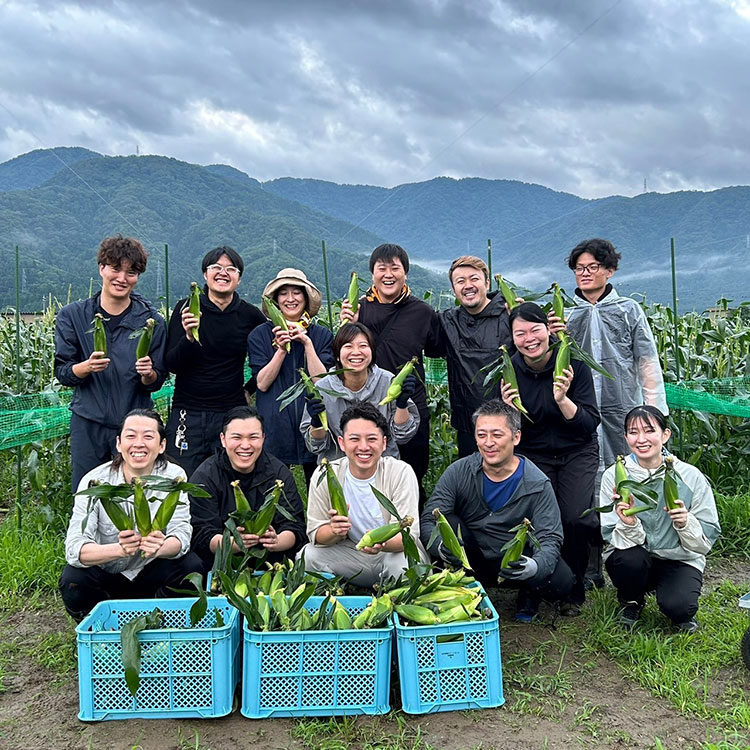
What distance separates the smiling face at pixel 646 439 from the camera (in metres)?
4.19

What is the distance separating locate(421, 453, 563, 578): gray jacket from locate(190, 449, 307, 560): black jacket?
79 cm

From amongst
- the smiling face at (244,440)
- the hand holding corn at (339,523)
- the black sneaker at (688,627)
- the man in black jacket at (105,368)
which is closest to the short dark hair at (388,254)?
the smiling face at (244,440)

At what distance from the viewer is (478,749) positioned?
10.3 ft

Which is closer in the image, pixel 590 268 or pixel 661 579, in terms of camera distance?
pixel 661 579

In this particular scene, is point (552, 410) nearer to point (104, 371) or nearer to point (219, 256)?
point (219, 256)

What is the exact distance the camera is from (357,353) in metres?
4.44

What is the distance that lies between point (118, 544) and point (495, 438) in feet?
6.75

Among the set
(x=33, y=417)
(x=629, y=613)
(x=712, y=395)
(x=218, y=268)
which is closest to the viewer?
(x=629, y=613)

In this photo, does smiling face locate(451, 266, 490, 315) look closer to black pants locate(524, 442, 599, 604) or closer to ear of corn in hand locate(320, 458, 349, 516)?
black pants locate(524, 442, 599, 604)

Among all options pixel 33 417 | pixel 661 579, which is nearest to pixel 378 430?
pixel 661 579

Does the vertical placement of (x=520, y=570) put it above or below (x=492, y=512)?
below

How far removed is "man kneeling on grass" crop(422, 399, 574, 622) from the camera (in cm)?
412

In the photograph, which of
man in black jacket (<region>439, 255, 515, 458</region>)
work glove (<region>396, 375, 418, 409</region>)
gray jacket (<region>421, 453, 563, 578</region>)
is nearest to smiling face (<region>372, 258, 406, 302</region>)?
man in black jacket (<region>439, 255, 515, 458</region>)

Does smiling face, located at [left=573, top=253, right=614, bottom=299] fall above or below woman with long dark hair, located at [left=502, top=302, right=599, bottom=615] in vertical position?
above
